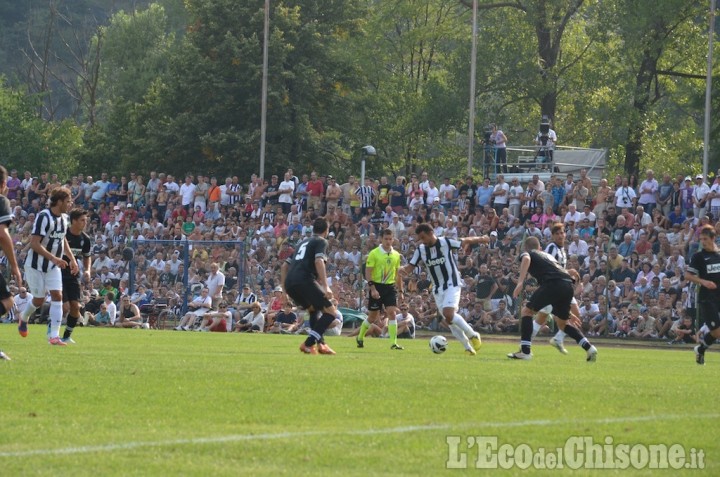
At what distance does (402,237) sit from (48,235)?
16.4 metres

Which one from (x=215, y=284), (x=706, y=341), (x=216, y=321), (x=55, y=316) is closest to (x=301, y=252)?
(x=55, y=316)

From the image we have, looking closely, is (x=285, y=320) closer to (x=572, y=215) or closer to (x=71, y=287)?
(x=572, y=215)

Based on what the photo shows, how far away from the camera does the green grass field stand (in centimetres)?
742

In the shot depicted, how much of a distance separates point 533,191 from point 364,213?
17.4 feet

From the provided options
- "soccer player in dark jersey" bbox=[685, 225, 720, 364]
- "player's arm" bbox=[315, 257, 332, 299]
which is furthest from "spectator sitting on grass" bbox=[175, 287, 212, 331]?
"soccer player in dark jersey" bbox=[685, 225, 720, 364]

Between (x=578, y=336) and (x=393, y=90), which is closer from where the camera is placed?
(x=578, y=336)

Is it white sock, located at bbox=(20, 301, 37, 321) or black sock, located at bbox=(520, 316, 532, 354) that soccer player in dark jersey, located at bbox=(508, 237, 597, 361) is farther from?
white sock, located at bbox=(20, 301, 37, 321)

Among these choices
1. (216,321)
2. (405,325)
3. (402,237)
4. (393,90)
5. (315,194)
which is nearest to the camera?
(405,325)

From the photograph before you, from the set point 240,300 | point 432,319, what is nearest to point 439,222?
point 432,319

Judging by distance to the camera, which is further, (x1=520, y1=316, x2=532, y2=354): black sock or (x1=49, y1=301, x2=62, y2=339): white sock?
(x1=49, y1=301, x2=62, y2=339): white sock

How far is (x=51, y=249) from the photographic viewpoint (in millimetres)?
16812

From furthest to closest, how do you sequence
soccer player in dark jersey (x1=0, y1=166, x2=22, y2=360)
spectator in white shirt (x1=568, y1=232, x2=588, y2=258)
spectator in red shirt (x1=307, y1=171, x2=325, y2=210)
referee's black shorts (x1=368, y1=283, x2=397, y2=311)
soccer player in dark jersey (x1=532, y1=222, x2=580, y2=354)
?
spectator in red shirt (x1=307, y1=171, x2=325, y2=210)
spectator in white shirt (x1=568, y1=232, x2=588, y2=258)
referee's black shorts (x1=368, y1=283, x2=397, y2=311)
soccer player in dark jersey (x1=532, y1=222, x2=580, y2=354)
soccer player in dark jersey (x1=0, y1=166, x2=22, y2=360)

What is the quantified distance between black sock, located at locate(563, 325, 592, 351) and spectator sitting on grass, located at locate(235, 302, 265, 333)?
15111 mm

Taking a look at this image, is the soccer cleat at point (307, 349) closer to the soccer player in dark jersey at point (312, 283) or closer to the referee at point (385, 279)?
the soccer player in dark jersey at point (312, 283)
